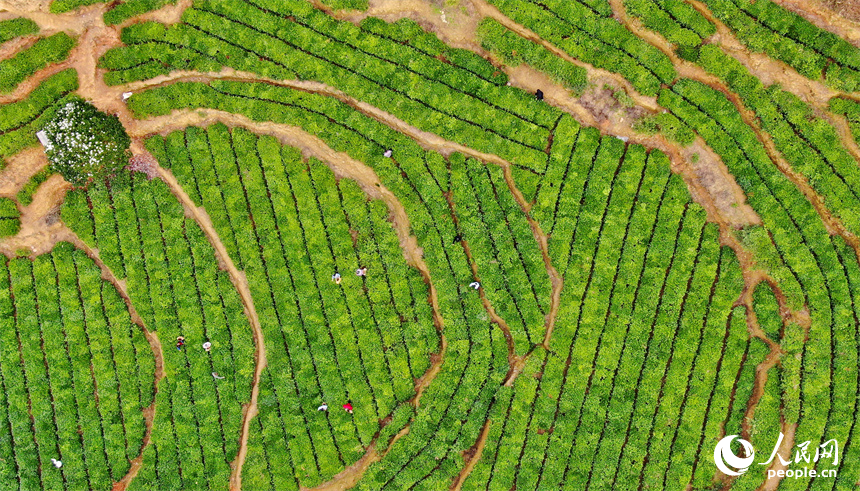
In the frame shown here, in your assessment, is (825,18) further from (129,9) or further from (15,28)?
(15,28)

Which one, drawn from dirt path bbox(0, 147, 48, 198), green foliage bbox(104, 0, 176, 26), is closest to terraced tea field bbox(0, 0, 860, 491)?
dirt path bbox(0, 147, 48, 198)

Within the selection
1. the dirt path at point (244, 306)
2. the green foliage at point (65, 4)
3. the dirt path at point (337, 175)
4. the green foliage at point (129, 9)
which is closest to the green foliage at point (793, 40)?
the dirt path at point (337, 175)

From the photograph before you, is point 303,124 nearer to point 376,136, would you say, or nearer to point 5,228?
point 376,136

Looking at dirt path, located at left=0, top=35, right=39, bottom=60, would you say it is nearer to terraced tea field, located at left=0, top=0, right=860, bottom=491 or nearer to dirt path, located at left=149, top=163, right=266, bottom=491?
→ terraced tea field, located at left=0, top=0, right=860, bottom=491

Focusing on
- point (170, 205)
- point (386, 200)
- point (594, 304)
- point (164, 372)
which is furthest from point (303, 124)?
point (594, 304)

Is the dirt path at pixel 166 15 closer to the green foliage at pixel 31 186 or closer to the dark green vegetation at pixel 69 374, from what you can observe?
the green foliage at pixel 31 186

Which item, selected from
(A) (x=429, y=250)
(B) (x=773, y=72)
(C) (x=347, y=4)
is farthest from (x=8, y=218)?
(B) (x=773, y=72)
